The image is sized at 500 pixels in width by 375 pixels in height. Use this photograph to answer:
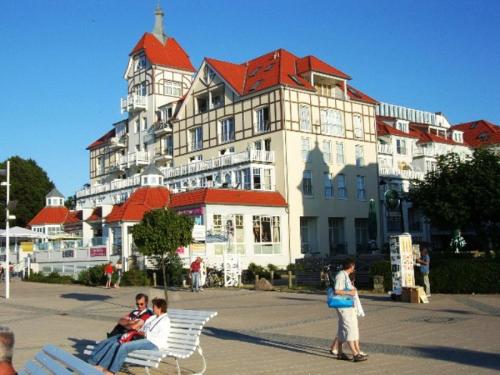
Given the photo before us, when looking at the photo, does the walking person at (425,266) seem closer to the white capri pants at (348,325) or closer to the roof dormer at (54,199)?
the white capri pants at (348,325)

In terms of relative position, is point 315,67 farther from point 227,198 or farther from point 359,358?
point 359,358

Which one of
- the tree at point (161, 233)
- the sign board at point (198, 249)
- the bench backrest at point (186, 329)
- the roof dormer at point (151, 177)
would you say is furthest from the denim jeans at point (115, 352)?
the roof dormer at point (151, 177)

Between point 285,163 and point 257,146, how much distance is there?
322 centimetres

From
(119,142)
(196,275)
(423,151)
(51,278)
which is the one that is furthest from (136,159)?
(196,275)

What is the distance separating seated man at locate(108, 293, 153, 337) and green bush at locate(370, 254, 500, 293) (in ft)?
47.0

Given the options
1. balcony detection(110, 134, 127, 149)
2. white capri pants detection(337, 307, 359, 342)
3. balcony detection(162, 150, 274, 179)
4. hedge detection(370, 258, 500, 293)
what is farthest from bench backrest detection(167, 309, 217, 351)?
balcony detection(110, 134, 127, 149)

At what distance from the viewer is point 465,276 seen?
21.9m

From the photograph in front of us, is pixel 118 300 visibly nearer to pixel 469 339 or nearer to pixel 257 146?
pixel 469 339

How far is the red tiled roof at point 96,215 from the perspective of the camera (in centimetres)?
4653

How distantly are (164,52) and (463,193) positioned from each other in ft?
117

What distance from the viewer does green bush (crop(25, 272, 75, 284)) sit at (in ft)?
133

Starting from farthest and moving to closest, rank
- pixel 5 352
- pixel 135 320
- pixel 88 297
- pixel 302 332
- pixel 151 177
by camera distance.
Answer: pixel 151 177 < pixel 88 297 < pixel 302 332 < pixel 135 320 < pixel 5 352

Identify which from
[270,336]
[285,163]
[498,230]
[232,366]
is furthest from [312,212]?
[232,366]

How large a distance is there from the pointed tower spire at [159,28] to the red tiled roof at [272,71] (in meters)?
13.2
